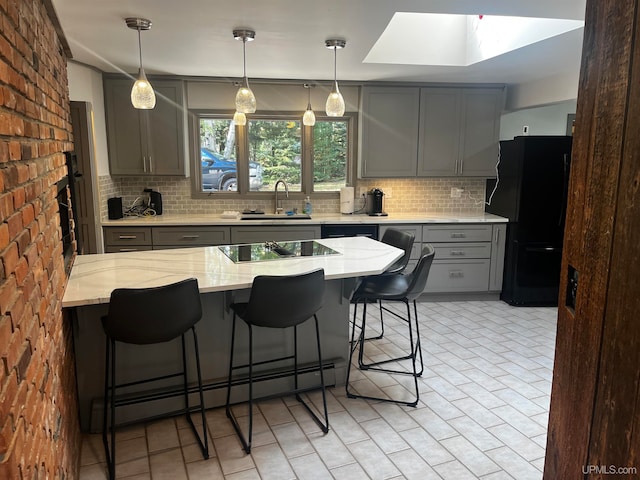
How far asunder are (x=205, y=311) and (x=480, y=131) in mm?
3844

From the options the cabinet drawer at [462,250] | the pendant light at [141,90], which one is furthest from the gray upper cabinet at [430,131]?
the pendant light at [141,90]

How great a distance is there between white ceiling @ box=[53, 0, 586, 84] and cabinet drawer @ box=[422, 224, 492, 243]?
158 centimetres

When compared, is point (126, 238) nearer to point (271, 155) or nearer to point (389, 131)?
point (271, 155)

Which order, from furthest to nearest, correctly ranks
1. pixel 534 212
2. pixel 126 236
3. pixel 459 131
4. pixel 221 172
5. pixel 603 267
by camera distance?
pixel 221 172
pixel 459 131
pixel 534 212
pixel 126 236
pixel 603 267

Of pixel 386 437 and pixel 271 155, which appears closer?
pixel 386 437

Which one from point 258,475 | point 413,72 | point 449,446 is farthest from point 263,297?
point 413,72

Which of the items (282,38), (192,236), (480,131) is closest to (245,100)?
(282,38)

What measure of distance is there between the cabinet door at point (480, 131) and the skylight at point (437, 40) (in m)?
0.98

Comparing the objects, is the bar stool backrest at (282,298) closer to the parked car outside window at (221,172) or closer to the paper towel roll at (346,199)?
the paper towel roll at (346,199)

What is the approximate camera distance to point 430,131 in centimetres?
498

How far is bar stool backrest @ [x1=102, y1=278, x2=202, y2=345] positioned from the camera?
6.74ft

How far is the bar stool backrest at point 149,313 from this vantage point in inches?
80.9

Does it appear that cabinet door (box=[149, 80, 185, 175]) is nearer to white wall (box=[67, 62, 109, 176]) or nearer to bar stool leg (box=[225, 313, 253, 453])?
white wall (box=[67, 62, 109, 176])

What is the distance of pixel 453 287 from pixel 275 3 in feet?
11.8
